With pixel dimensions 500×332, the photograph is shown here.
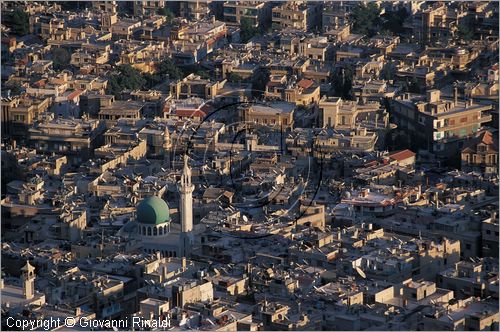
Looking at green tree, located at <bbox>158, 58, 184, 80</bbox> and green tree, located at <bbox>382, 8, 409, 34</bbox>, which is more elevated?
green tree, located at <bbox>382, 8, 409, 34</bbox>

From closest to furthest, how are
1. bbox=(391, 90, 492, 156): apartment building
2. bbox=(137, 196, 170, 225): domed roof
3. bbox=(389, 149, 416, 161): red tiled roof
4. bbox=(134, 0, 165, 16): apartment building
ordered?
bbox=(137, 196, 170, 225): domed roof → bbox=(389, 149, 416, 161): red tiled roof → bbox=(391, 90, 492, 156): apartment building → bbox=(134, 0, 165, 16): apartment building

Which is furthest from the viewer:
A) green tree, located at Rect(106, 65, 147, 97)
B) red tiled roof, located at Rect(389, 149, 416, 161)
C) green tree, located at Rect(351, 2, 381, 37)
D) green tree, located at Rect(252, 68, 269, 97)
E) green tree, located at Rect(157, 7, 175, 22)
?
green tree, located at Rect(157, 7, 175, 22)

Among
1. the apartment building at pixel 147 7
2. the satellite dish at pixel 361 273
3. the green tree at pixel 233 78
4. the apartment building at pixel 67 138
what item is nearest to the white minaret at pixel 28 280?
the satellite dish at pixel 361 273

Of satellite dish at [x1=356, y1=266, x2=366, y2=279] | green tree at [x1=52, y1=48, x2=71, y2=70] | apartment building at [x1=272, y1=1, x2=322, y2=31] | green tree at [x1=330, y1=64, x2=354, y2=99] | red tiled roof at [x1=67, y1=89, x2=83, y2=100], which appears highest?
apartment building at [x1=272, y1=1, x2=322, y2=31]

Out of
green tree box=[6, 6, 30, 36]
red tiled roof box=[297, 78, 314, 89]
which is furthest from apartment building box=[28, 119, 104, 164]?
green tree box=[6, 6, 30, 36]

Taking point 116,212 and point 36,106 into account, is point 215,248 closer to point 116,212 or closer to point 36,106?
point 116,212

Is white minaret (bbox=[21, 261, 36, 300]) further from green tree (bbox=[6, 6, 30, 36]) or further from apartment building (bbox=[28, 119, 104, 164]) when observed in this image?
green tree (bbox=[6, 6, 30, 36])

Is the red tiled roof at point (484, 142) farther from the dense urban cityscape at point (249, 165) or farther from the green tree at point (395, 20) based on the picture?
the green tree at point (395, 20)

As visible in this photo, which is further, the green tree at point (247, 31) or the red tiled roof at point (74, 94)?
the green tree at point (247, 31)
